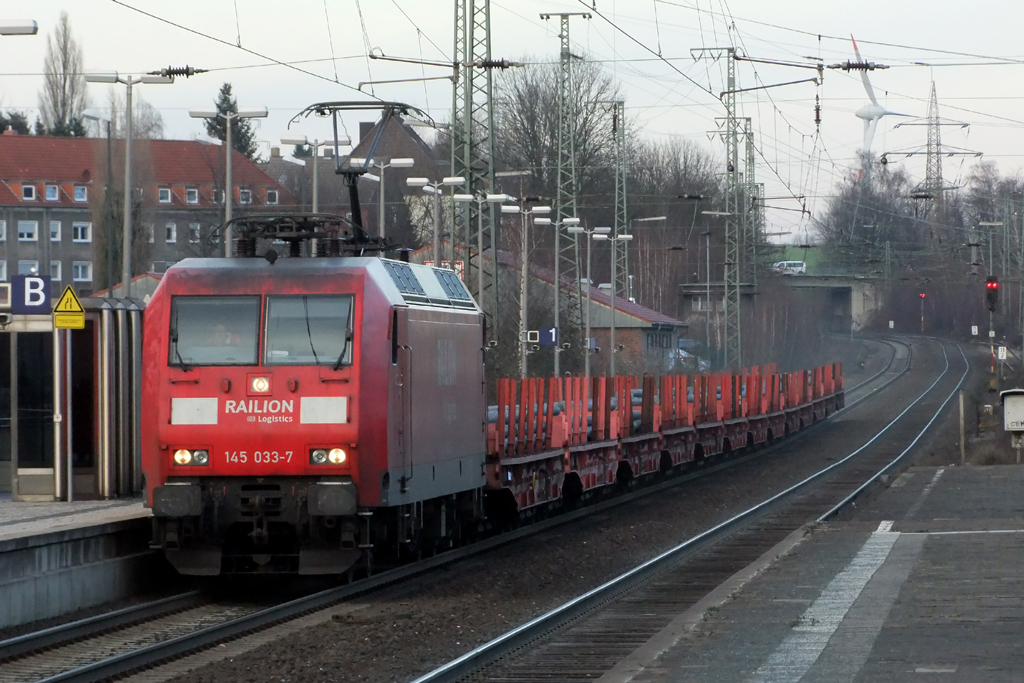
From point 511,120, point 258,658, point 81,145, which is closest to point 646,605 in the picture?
point 258,658

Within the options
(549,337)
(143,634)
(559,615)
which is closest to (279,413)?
(143,634)

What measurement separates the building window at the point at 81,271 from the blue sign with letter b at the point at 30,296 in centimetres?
7081

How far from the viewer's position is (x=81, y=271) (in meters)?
85.5

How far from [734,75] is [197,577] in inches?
1627

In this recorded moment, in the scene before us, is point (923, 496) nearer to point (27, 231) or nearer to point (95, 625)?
point (95, 625)

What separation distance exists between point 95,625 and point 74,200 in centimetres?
7997

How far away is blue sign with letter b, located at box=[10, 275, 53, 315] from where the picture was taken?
1612 centimetres

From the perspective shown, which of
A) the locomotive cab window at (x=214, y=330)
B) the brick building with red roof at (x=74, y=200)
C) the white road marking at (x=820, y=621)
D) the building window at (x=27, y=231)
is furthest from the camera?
the building window at (x=27, y=231)

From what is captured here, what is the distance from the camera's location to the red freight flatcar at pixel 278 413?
12352 mm

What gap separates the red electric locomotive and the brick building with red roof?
2711 inches

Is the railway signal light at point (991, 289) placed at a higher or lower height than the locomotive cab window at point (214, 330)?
higher

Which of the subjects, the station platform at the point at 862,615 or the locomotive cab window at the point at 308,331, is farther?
the locomotive cab window at the point at 308,331

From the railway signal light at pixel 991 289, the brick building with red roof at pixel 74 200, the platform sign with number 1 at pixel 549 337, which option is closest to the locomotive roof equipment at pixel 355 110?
the platform sign with number 1 at pixel 549 337

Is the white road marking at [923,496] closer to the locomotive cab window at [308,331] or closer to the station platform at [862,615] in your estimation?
the station platform at [862,615]
